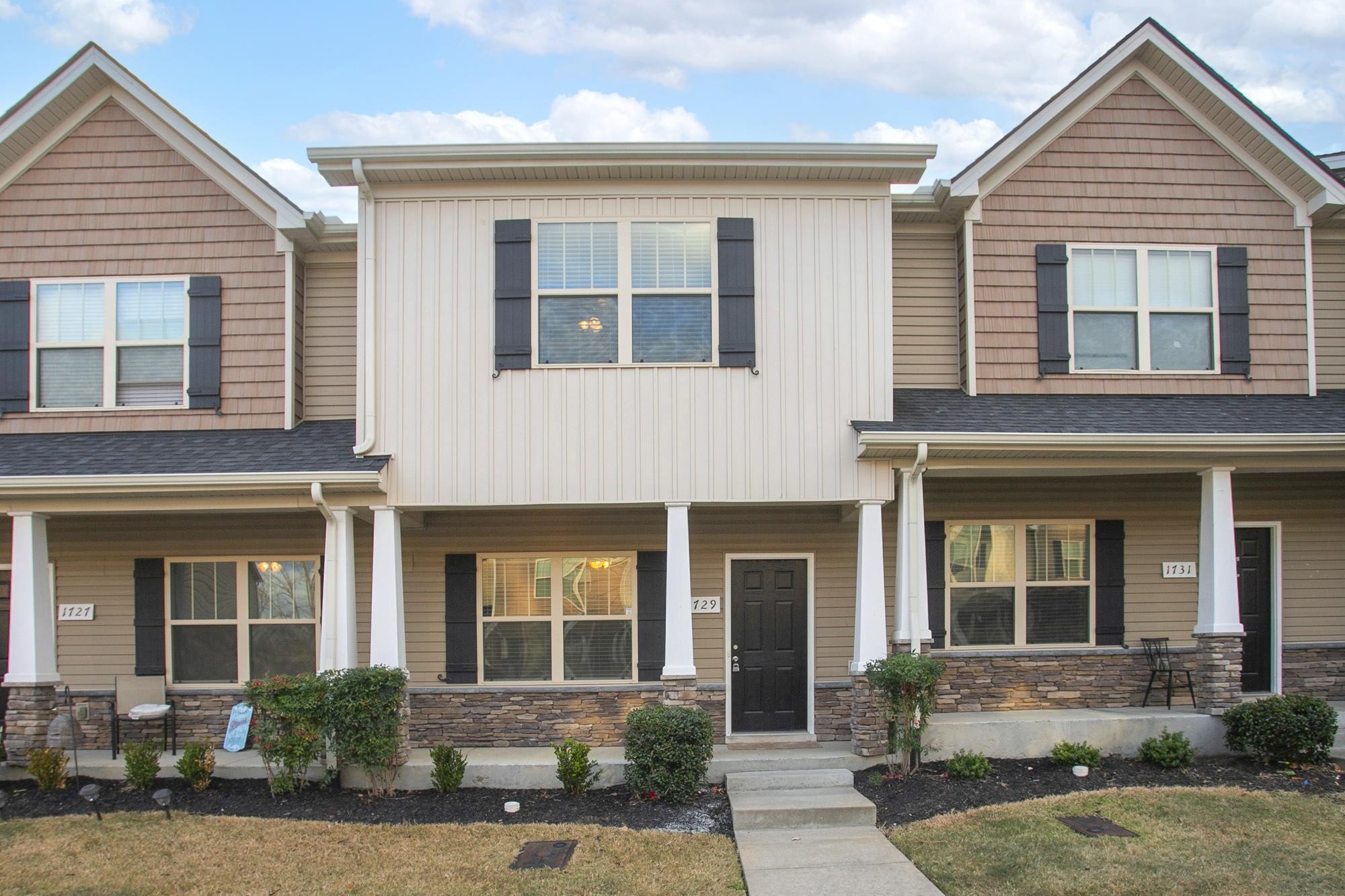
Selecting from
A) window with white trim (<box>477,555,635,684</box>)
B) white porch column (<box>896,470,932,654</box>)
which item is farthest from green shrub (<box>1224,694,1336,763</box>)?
window with white trim (<box>477,555,635,684</box>)

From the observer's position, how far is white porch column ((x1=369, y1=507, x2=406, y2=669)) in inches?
340

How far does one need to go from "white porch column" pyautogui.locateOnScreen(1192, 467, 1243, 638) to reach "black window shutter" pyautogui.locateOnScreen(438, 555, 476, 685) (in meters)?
7.28

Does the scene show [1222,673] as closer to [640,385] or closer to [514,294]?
[640,385]

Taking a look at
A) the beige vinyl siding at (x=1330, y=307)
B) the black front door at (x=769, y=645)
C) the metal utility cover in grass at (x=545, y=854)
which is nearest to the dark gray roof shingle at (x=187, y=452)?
the metal utility cover in grass at (x=545, y=854)

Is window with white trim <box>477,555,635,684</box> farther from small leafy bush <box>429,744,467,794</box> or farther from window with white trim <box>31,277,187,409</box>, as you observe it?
window with white trim <box>31,277,187,409</box>

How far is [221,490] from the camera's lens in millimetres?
8477

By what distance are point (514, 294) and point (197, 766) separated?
5.17 meters

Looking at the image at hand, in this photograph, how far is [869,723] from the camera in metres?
8.59

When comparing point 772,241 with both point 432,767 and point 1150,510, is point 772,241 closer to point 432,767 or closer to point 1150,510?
point 1150,510

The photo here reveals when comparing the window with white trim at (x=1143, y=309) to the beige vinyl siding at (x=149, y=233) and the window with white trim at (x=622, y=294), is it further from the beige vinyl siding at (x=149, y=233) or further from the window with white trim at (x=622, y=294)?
the beige vinyl siding at (x=149, y=233)

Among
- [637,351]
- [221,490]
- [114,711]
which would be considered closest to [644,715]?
[637,351]

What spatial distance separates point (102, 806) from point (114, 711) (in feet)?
5.65

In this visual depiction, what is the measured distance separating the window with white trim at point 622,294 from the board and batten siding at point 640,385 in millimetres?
185

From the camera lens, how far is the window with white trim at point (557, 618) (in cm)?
976
